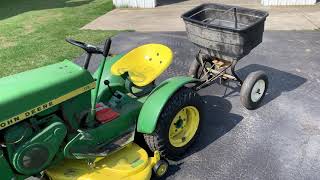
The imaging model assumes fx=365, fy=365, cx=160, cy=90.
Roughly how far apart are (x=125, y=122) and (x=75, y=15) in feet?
25.0

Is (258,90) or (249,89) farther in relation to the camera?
(258,90)

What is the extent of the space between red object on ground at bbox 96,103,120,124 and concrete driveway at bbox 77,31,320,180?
880 mm

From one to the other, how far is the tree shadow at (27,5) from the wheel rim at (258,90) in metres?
8.77

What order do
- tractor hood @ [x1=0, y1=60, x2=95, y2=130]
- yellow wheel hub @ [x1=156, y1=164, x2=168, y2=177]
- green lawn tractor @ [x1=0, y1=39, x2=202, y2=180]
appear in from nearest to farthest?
tractor hood @ [x1=0, y1=60, x2=95, y2=130], green lawn tractor @ [x1=0, y1=39, x2=202, y2=180], yellow wheel hub @ [x1=156, y1=164, x2=168, y2=177]

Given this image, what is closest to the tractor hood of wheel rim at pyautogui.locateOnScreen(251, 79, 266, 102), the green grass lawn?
wheel rim at pyautogui.locateOnScreen(251, 79, 266, 102)

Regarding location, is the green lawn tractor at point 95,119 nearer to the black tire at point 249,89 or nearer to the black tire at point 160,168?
the black tire at point 160,168

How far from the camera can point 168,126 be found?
3787 mm

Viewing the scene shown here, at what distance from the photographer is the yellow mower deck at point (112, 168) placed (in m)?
3.38

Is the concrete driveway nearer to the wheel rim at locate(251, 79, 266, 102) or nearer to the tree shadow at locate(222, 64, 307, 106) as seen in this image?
the tree shadow at locate(222, 64, 307, 106)

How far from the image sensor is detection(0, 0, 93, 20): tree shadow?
11836mm

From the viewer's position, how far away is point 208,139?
442 cm

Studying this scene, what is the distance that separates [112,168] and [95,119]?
0.50 metres

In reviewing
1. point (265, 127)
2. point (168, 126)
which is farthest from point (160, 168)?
point (265, 127)

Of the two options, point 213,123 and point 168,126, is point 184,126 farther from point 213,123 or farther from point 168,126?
point 213,123
